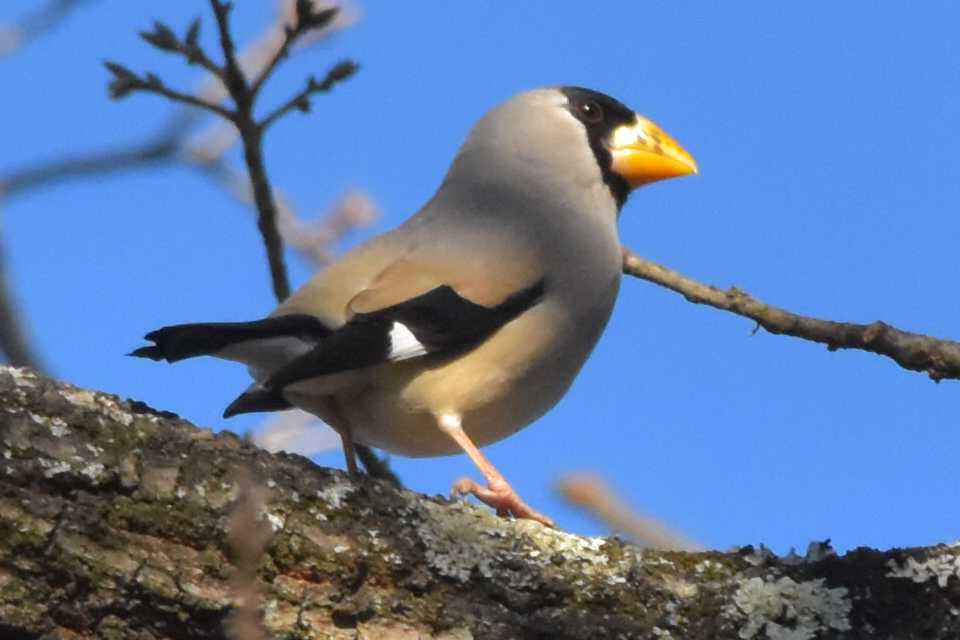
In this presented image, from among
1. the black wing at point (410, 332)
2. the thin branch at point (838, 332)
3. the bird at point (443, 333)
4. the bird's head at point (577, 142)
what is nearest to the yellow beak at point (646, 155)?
the bird's head at point (577, 142)

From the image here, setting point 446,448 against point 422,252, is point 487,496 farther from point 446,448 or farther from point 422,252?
point 422,252

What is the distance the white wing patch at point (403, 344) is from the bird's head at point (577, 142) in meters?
1.52

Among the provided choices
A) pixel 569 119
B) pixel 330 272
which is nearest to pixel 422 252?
pixel 330 272

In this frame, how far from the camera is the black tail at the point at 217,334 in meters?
4.06

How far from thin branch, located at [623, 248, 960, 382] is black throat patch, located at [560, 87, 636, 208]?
160cm

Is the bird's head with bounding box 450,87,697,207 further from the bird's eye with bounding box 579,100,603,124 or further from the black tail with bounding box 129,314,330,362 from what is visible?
the black tail with bounding box 129,314,330,362

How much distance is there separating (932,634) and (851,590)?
185 millimetres

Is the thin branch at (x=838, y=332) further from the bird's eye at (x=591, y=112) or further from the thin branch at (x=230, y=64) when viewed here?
the bird's eye at (x=591, y=112)

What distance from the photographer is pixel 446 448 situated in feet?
15.7

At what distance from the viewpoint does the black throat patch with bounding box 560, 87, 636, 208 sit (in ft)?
19.8

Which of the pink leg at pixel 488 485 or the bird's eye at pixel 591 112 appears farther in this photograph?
the bird's eye at pixel 591 112

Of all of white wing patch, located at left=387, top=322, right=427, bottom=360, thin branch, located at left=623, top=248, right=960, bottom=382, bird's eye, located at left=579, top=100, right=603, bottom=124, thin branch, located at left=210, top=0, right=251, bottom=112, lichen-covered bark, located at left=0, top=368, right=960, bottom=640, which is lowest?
lichen-covered bark, located at left=0, top=368, right=960, bottom=640

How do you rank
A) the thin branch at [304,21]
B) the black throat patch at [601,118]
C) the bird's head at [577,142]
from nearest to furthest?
the thin branch at [304,21] < the bird's head at [577,142] < the black throat patch at [601,118]

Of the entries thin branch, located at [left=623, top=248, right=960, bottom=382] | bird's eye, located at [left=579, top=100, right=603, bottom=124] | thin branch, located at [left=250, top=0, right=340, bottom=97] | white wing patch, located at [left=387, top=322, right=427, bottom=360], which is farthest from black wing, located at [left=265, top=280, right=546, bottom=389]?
bird's eye, located at [left=579, top=100, right=603, bottom=124]
